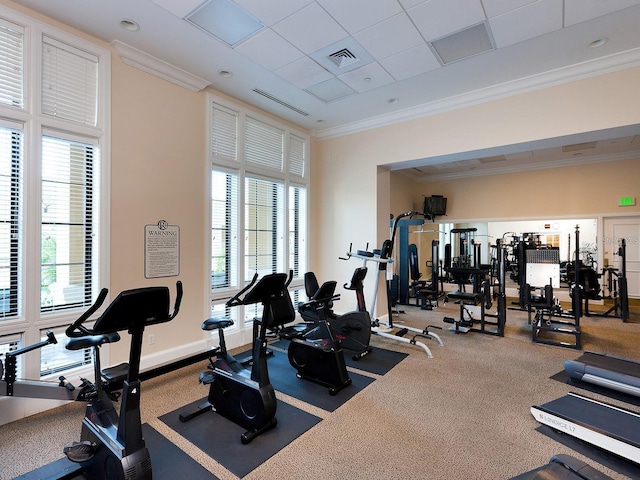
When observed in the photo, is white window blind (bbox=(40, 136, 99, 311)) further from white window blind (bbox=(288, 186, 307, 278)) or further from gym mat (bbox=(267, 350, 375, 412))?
white window blind (bbox=(288, 186, 307, 278))

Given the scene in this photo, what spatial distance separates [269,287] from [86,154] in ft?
8.06

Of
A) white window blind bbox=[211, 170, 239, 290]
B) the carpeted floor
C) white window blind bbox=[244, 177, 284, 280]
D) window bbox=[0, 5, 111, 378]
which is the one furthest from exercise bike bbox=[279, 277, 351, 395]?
window bbox=[0, 5, 111, 378]

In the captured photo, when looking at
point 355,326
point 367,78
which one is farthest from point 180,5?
point 355,326

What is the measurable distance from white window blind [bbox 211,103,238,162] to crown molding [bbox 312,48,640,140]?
6.83 feet

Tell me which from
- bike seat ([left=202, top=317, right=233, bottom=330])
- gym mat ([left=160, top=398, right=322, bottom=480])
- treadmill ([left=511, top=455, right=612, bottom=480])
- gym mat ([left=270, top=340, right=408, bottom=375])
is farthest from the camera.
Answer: gym mat ([left=270, top=340, right=408, bottom=375])

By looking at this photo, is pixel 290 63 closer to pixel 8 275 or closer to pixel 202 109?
pixel 202 109

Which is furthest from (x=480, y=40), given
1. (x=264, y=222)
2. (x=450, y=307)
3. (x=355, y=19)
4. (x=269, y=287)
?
(x=450, y=307)

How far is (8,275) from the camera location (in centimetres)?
281

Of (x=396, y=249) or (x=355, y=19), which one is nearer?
(x=355, y=19)

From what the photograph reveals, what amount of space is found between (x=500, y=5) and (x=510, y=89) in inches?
68.4

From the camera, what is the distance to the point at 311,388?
328 centimetres

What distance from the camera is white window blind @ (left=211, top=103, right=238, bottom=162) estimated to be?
14.4ft

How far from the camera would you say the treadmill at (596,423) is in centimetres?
215

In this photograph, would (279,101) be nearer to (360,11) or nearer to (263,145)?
(263,145)
